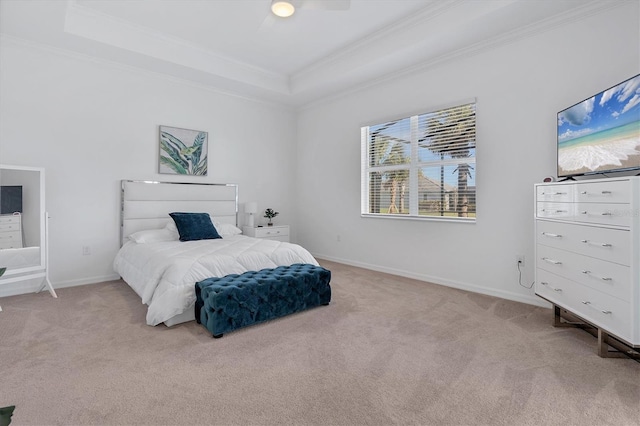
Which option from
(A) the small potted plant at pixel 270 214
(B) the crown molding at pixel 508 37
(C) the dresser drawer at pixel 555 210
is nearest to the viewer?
(C) the dresser drawer at pixel 555 210

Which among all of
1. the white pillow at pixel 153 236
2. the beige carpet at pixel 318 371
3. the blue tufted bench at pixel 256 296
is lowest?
the beige carpet at pixel 318 371

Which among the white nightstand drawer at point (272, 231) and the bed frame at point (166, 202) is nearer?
the bed frame at point (166, 202)

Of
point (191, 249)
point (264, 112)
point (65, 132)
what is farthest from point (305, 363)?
point (264, 112)

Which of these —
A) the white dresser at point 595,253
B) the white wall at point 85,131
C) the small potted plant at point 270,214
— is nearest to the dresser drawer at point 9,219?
the white wall at point 85,131

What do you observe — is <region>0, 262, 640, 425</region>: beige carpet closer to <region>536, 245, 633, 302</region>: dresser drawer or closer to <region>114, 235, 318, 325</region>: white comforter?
<region>114, 235, 318, 325</region>: white comforter

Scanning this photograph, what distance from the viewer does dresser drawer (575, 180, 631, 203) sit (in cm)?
199

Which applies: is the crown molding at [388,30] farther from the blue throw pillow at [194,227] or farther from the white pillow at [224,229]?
the blue throw pillow at [194,227]

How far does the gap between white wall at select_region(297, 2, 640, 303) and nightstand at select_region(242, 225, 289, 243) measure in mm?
1117

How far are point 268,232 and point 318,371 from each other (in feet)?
11.3

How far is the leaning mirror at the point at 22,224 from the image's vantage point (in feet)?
10.9

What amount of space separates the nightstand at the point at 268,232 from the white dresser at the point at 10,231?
271 cm

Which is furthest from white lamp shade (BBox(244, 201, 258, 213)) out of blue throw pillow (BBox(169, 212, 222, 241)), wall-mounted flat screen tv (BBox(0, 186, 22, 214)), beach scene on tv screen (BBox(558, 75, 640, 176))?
beach scene on tv screen (BBox(558, 75, 640, 176))

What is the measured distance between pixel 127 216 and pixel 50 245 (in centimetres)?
85

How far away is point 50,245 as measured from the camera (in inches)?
150
